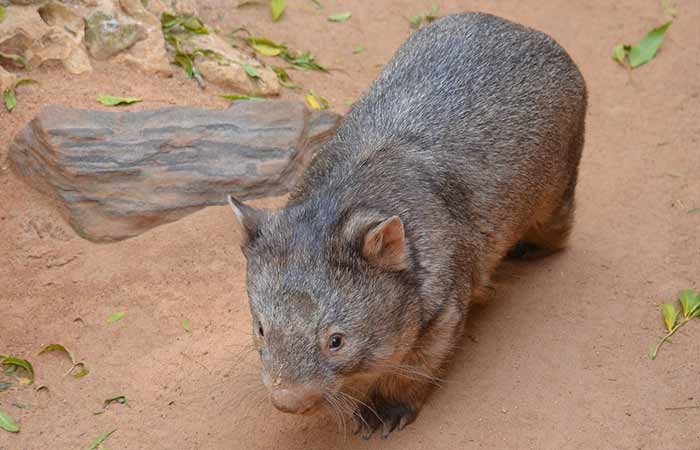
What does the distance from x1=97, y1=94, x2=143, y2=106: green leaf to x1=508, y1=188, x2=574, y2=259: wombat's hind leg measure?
326 cm

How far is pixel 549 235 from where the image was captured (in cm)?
680

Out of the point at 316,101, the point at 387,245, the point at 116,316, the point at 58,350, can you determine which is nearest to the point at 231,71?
the point at 316,101

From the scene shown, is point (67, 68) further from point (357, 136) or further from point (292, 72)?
point (357, 136)

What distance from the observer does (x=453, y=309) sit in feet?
17.1

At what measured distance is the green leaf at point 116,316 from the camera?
6285mm

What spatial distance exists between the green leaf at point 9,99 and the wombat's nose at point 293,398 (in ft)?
13.2

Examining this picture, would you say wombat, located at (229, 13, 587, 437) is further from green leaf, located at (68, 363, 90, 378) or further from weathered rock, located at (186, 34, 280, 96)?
weathered rock, located at (186, 34, 280, 96)

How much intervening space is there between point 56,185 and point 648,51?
5859 millimetres

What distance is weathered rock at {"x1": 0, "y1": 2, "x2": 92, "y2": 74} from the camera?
741 cm

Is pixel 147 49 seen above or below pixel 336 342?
above

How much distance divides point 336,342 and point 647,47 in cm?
611

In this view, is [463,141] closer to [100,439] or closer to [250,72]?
[100,439]

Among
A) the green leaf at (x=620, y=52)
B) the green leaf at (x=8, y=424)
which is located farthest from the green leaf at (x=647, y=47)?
the green leaf at (x=8, y=424)

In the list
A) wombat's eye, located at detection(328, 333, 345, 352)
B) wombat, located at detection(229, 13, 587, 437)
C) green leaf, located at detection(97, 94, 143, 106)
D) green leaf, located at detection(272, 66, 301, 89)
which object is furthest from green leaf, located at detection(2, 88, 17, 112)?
wombat's eye, located at detection(328, 333, 345, 352)
